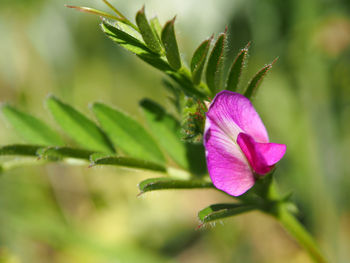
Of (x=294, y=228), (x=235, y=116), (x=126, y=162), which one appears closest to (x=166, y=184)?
(x=126, y=162)

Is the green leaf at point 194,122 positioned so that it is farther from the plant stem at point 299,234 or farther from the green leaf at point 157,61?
the plant stem at point 299,234

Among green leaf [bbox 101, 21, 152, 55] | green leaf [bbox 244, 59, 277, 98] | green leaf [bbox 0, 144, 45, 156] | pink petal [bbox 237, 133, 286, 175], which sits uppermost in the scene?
green leaf [bbox 101, 21, 152, 55]

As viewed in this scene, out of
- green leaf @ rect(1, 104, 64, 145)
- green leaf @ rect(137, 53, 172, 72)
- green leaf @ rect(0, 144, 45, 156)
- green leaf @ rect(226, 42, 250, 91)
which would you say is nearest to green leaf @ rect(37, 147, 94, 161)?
green leaf @ rect(0, 144, 45, 156)

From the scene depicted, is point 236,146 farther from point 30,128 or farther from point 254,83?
point 30,128

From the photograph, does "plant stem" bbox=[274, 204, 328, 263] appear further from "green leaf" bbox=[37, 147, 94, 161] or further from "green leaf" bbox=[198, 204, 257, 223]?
"green leaf" bbox=[37, 147, 94, 161]

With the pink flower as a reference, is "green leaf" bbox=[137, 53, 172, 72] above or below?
above

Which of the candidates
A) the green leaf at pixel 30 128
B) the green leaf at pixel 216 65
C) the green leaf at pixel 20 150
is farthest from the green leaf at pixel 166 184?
the green leaf at pixel 30 128

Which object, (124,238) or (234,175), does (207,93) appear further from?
(124,238)
